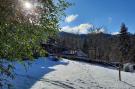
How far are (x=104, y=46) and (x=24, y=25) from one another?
100 metres

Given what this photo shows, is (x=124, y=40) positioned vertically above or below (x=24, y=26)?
above

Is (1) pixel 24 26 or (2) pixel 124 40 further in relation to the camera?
(2) pixel 124 40

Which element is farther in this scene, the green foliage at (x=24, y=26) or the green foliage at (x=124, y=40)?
the green foliage at (x=124, y=40)

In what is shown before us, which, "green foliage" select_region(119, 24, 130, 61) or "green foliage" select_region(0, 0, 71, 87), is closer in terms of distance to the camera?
"green foliage" select_region(0, 0, 71, 87)

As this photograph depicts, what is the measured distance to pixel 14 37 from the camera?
25.3ft

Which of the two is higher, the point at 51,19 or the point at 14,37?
the point at 51,19

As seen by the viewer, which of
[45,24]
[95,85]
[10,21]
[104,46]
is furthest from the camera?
[104,46]

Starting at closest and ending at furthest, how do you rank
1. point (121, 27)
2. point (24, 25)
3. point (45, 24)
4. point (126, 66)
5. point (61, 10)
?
point (24, 25) → point (45, 24) → point (61, 10) → point (126, 66) → point (121, 27)

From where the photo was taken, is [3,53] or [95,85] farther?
[95,85]

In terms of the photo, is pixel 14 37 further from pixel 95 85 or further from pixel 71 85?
pixel 95 85

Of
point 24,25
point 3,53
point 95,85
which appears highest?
point 24,25

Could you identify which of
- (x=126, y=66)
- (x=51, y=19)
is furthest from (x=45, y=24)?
(x=126, y=66)

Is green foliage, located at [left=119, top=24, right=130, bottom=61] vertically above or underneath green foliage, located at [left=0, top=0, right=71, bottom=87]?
above

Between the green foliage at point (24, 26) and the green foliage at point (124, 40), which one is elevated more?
the green foliage at point (124, 40)
